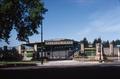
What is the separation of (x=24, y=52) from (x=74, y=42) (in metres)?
18.3

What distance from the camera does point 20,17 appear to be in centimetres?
4744

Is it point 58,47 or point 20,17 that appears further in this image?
point 58,47

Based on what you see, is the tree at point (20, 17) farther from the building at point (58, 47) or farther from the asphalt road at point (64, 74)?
the building at point (58, 47)

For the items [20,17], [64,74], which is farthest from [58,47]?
[64,74]

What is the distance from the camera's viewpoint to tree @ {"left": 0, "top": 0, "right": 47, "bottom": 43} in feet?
148

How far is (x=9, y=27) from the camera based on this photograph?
46719 mm

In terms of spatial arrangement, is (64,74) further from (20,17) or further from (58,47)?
(58,47)

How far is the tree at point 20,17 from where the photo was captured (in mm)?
45028

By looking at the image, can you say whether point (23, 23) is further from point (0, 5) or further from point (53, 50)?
point (53, 50)

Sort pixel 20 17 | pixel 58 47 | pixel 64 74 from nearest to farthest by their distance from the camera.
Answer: pixel 64 74
pixel 20 17
pixel 58 47

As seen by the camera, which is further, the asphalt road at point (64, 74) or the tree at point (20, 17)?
the tree at point (20, 17)

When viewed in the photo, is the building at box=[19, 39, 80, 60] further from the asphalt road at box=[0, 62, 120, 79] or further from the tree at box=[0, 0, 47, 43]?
the asphalt road at box=[0, 62, 120, 79]

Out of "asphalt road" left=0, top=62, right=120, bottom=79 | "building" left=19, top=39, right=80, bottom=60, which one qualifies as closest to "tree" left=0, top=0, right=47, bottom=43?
"asphalt road" left=0, top=62, right=120, bottom=79

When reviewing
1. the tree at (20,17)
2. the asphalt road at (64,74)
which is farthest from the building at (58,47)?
the asphalt road at (64,74)
